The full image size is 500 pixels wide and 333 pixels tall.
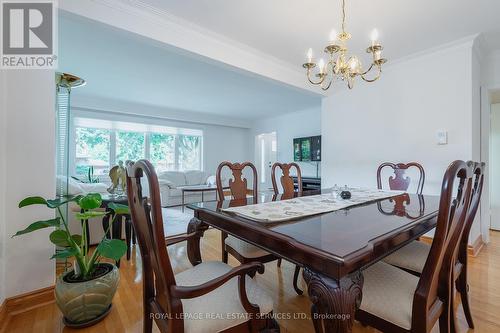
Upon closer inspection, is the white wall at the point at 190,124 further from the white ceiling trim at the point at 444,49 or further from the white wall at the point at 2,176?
the white ceiling trim at the point at 444,49

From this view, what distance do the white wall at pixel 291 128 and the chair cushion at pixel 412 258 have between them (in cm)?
478

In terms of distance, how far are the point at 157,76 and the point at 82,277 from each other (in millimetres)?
3230

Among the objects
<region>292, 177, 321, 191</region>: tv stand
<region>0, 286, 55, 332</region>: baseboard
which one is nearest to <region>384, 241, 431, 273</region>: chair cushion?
<region>0, 286, 55, 332</region>: baseboard

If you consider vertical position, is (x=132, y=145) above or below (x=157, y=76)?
below

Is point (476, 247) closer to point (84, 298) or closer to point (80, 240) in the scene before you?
point (84, 298)

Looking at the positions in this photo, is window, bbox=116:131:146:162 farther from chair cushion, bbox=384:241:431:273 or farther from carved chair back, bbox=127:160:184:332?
chair cushion, bbox=384:241:431:273

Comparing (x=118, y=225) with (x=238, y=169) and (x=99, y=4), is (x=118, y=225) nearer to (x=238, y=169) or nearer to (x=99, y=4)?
(x=238, y=169)

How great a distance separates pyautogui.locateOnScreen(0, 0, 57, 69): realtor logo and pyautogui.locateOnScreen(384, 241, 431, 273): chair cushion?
2.67m

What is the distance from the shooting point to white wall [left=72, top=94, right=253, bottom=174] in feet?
17.3

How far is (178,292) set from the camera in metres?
0.74

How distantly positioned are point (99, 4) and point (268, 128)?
605 cm

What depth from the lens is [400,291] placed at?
978 mm

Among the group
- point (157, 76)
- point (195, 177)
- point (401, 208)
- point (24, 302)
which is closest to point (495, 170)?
point (401, 208)

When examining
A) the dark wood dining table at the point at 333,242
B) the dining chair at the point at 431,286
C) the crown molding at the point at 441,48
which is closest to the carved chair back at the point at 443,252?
the dining chair at the point at 431,286
